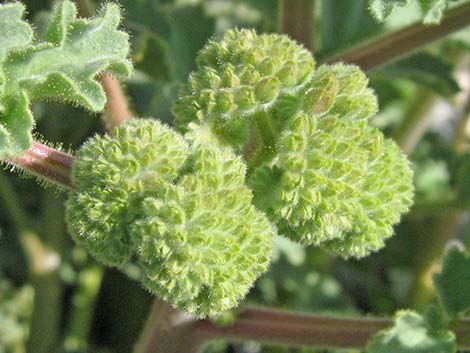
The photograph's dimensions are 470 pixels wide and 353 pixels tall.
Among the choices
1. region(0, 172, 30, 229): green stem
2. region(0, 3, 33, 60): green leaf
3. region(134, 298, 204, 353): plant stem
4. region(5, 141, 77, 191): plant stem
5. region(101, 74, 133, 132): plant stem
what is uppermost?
region(0, 3, 33, 60): green leaf

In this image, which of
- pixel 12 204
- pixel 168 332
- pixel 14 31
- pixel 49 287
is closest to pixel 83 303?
pixel 49 287

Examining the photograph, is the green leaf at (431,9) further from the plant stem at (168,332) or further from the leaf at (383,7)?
the plant stem at (168,332)

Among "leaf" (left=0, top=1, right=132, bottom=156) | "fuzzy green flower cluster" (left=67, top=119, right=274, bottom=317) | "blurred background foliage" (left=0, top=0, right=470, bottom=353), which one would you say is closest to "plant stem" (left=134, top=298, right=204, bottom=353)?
"fuzzy green flower cluster" (left=67, top=119, right=274, bottom=317)

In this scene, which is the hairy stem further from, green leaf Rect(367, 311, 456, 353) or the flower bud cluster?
the flower bud cluster

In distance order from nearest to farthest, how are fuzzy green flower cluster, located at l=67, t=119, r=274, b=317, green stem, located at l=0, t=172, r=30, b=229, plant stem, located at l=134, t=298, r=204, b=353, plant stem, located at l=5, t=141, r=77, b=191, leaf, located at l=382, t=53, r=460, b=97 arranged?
1. fuzzy green flower cluster, located at l=67, t=119, r=274, b=317
2. plant stem, located at l=5, t=141, r=77, b=191
3. plant stem, located at l=134, t=298, r=204, b=353
4. leaf, located at l=382, t=53, r=460, b=97
5. green stem, located at l=0, t=172, r=30, b=229

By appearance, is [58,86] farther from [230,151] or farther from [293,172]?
[293,172]

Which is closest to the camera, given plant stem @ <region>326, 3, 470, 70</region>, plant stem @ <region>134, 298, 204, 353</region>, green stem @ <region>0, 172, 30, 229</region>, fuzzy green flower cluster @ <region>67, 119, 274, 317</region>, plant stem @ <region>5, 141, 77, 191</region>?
fuzzy green flower cluster @ <region>67, 119, 274, 317</region>
